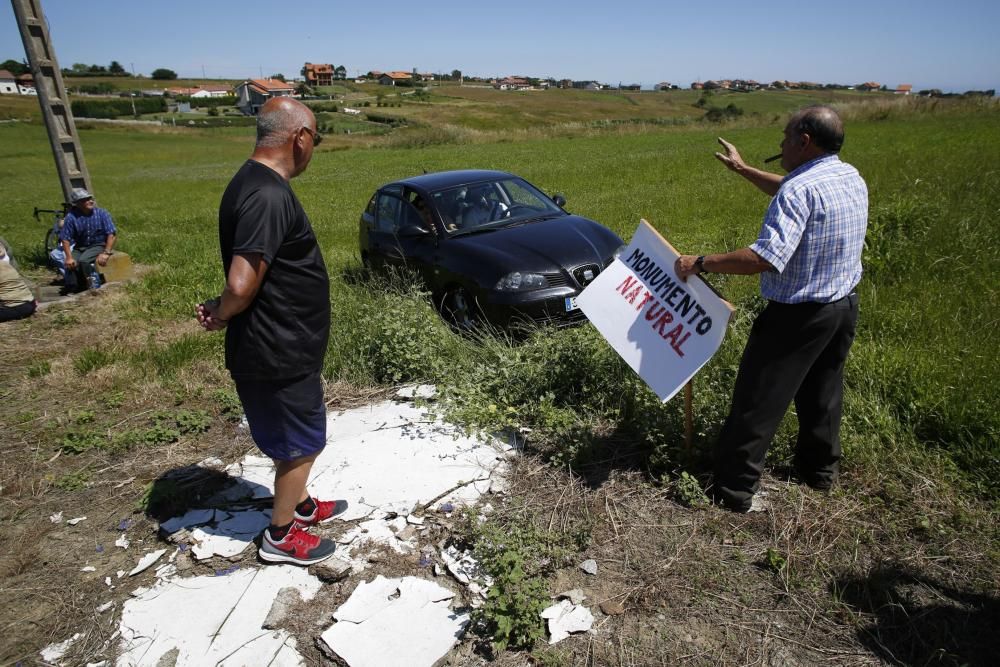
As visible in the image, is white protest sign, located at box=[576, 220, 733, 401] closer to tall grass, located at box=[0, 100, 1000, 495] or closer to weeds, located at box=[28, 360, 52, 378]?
tall grass, located at box=[0, 100, 1000, 495]

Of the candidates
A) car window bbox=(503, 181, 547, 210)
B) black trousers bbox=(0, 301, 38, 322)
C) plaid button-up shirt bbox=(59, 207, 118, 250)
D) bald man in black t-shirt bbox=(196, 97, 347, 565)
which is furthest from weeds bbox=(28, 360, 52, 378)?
car window bbox=(503, 181, 547, 210)

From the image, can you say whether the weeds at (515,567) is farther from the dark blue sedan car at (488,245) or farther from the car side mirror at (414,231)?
the car side mirror at (414,231)

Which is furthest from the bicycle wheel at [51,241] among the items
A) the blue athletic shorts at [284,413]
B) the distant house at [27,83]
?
the blue athletic shorts at [284,413]

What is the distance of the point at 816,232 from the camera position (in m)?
2.74

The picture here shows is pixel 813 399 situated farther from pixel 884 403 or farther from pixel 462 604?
pixel 462 604

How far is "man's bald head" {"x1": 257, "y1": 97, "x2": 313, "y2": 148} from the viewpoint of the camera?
2748mm

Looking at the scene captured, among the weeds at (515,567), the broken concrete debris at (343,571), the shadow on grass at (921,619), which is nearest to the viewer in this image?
the shadow on grass at (921,619)

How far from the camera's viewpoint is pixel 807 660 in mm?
2430

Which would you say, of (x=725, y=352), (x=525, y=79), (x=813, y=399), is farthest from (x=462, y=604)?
(x=525, y=79)

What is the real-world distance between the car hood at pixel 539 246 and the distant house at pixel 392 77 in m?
135

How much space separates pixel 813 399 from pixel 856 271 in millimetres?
726

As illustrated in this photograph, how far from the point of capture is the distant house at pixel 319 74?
4505 inches

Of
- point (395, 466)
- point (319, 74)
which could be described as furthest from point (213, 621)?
point (319, 74)

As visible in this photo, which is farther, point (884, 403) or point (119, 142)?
point (119, 142)
